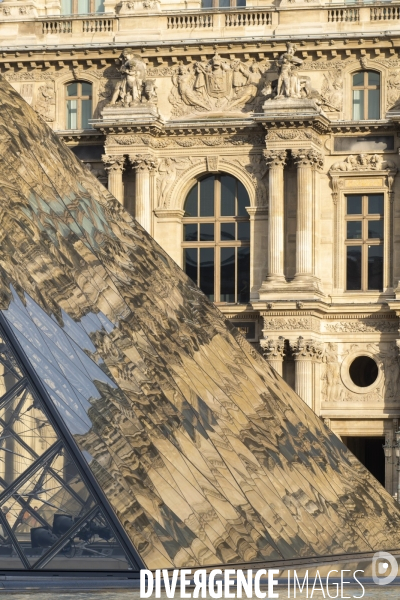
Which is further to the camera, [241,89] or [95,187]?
[241,89]

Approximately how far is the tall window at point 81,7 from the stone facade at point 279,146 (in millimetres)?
778

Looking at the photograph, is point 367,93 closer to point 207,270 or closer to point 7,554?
point 207,270

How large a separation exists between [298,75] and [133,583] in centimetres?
2748

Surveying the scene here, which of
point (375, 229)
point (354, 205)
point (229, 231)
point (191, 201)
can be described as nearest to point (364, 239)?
point (375, 229)

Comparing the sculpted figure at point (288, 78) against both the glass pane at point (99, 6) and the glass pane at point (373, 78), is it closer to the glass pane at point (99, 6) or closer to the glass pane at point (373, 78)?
the glass pane at point (373, 78)

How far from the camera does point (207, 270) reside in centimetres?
4138

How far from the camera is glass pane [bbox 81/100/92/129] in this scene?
42.1m

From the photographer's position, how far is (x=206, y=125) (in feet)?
133

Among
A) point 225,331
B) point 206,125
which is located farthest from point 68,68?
point 225,331

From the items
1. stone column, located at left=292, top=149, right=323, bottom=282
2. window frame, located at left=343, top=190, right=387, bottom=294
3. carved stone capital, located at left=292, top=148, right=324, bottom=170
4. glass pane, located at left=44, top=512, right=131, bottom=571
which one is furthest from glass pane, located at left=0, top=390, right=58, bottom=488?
window frame, located at left=343, top=190, right=387, bottom=294

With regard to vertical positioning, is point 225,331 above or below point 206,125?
below

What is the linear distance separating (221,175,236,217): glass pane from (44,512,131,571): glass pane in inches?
1076

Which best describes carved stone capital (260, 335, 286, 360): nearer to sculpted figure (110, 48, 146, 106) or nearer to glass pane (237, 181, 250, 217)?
glass pane (237, 181, 250, 217)

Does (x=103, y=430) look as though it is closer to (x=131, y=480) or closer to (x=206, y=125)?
(x=131, y=480)
